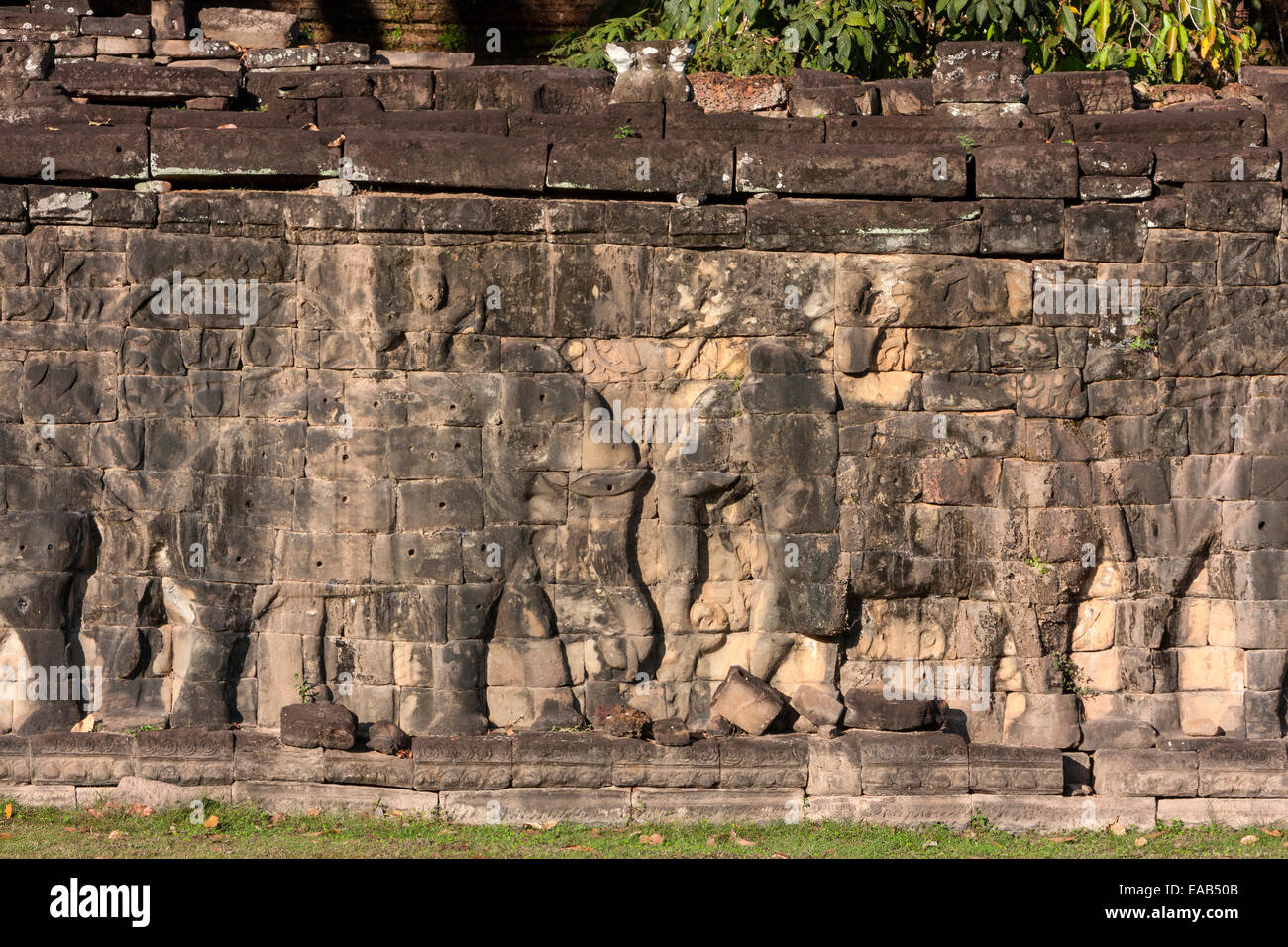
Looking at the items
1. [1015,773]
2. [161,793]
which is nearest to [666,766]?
[1015,773]

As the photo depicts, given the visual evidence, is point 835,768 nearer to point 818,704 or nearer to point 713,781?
point 818,704

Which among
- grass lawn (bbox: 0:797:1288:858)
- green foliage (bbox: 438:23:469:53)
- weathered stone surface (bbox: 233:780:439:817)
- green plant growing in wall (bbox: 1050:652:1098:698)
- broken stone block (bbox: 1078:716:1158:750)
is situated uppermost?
green foliage (bbox: 438:23:469:53)

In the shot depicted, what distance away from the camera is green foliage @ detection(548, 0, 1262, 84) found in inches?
487

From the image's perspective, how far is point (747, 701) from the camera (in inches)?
358

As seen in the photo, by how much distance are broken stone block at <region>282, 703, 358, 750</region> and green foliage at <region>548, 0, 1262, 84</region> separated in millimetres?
7128

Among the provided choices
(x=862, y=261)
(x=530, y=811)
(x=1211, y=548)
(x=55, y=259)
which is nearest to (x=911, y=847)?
(x=530, y=811)

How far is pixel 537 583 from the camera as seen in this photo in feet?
30.5

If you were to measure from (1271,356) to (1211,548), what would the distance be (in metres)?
1.39

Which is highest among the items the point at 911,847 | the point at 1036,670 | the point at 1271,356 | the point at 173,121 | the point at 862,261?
the point at 173,121

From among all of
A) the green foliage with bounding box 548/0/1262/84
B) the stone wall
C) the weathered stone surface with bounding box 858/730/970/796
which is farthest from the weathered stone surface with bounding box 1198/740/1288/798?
the green foliage with bounding box 548/0/1262/84

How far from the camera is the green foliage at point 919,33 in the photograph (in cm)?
1238

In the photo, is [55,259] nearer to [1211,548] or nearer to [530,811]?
[530,811]

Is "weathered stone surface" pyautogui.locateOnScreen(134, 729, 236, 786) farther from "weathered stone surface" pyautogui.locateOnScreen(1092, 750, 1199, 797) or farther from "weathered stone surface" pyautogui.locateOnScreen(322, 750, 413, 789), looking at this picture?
"weathered stone surface" pyautogui.locateOnScreen(1092, 750, 1199, 797)

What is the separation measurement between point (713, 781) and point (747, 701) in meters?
0.59
